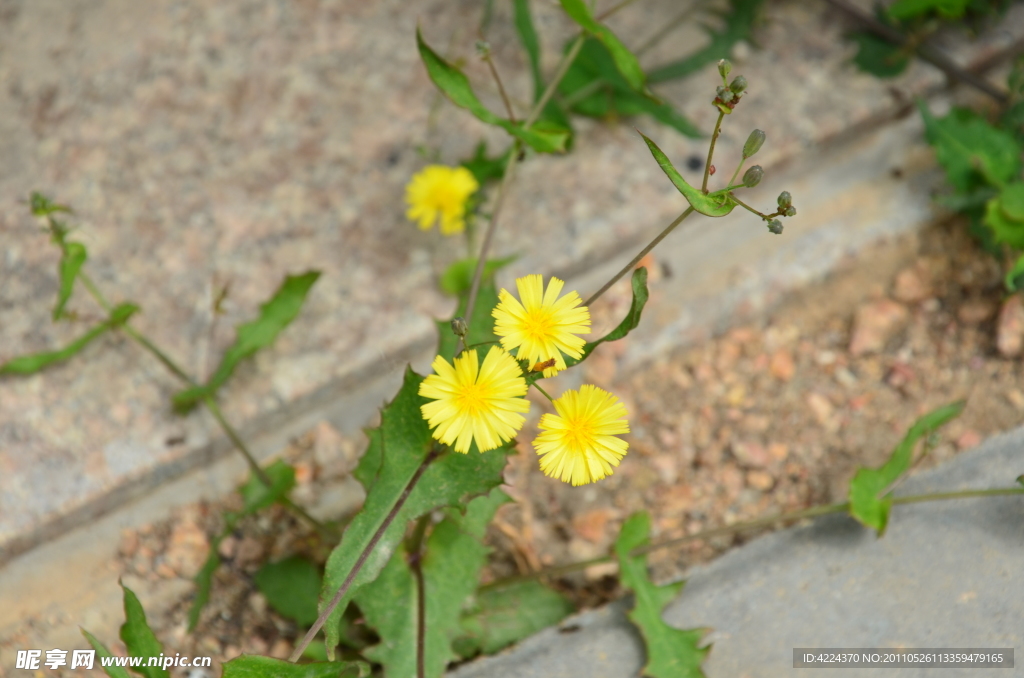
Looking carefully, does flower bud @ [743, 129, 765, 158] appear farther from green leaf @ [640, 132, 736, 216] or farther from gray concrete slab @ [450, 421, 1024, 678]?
gray concrete slab @ [450, 421, 1024, 678]

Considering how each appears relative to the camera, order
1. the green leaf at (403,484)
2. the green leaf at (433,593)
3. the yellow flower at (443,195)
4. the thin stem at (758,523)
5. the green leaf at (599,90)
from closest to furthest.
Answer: the green leaf at (403,484) → the green leaf at (433,593) → the thin stem at (758,523) → the yellow flower at (443,195) → the green leaf at (599,90)

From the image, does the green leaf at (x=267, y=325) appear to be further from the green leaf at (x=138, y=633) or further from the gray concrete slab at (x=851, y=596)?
the gray concrete slab at (x=851, y=596)

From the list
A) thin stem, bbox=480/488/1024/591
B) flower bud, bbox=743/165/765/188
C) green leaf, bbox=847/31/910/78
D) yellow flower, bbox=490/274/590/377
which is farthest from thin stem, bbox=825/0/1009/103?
yellow flower, bbox=490/274/590/377

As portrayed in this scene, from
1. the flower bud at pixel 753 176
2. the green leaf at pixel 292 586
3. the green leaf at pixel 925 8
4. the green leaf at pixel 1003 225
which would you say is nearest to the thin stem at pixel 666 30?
the green leaf at pixel 925 8

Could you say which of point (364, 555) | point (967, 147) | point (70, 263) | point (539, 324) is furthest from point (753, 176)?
point (70, 263)

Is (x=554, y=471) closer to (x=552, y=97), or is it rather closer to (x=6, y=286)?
(x=552, y=97)
